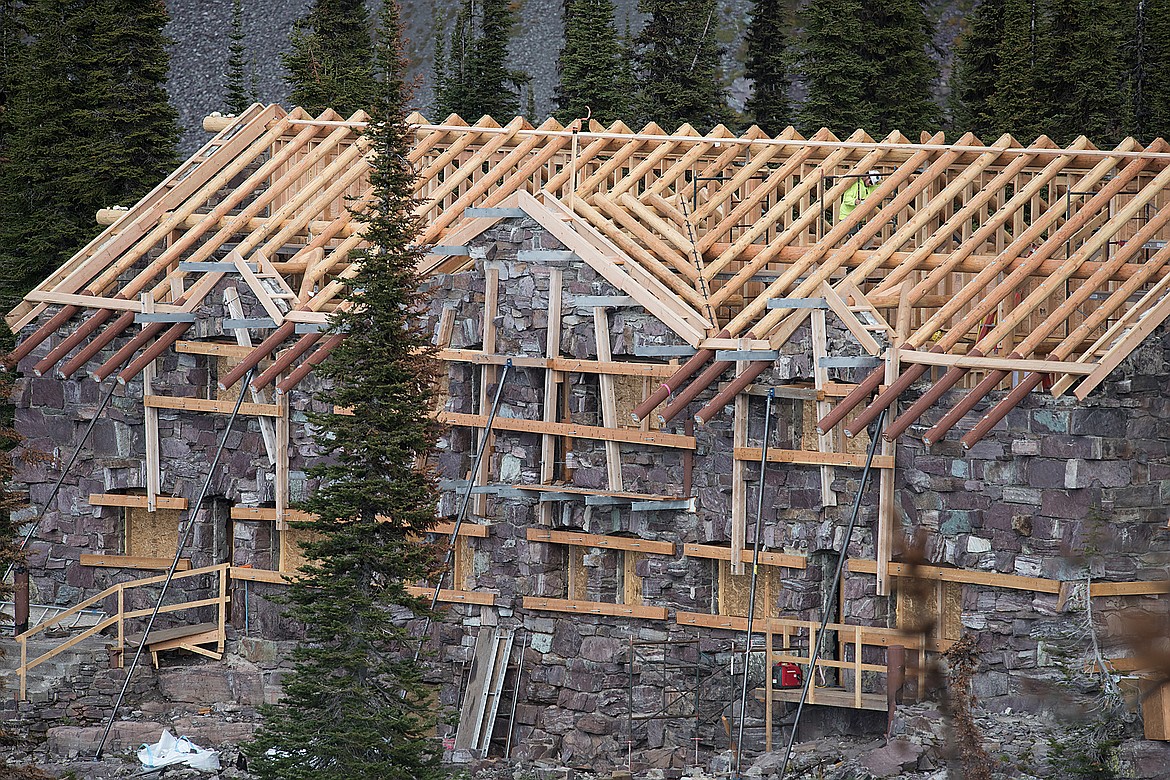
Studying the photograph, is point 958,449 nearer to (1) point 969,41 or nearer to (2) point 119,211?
(2) point 119,211

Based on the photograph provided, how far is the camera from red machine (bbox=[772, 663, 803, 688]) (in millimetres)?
21250

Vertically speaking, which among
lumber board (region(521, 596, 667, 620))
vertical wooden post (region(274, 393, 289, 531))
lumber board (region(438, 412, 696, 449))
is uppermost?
lumber board (region(438, 412, 696, 449))

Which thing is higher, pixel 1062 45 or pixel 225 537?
pixel 1062 45

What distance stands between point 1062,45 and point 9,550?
30520mm

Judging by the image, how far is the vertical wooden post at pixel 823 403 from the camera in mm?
20875

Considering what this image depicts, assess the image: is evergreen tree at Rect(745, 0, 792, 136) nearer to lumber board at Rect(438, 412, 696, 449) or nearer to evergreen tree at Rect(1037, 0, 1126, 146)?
evergreen tree at Rect(1037, 0, 1126, 146)

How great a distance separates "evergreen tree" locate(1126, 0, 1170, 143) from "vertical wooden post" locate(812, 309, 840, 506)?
23.5 metres

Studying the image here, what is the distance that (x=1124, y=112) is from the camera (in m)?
42.2

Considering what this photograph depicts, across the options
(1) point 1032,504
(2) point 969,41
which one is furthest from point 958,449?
(2) point 969,41

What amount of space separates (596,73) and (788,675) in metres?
27.7

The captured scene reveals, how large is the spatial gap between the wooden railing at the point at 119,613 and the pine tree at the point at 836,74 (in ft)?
73.6

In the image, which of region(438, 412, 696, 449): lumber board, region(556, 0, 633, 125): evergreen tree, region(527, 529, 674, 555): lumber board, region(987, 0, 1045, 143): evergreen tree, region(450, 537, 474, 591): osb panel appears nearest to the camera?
region(438, 412, 696, 449): lumber board

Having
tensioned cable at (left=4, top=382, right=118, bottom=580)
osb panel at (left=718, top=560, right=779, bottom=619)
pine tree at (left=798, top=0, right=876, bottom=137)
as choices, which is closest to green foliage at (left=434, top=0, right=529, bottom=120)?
pine tree at (left=798, top=0, right=876, bottom=137)

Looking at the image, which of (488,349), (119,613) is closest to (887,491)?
(488,349)
